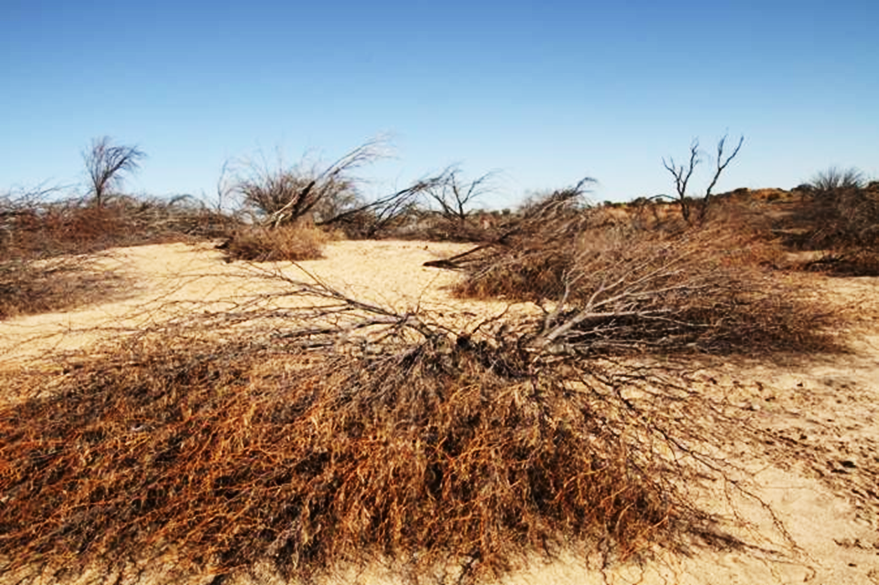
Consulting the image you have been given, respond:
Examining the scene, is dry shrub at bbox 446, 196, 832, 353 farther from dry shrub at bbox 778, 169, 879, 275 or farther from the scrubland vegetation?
dry shrub at bbox 778, 169, 879, 275

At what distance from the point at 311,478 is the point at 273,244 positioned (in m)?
11.8

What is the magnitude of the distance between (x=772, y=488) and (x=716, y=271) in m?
3.00

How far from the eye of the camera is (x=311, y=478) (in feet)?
9.77

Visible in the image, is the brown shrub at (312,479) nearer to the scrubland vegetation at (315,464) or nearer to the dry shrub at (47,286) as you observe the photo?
the scrubland vegetation at (315,464)

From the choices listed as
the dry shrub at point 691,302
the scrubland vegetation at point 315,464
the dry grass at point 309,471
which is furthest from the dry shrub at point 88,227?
the dry shrub at point 691,302

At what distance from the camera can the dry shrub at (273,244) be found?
14219 millimetres

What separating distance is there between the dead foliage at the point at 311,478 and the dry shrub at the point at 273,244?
35.4 ft

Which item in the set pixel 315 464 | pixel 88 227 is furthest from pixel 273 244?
pixel 315 464

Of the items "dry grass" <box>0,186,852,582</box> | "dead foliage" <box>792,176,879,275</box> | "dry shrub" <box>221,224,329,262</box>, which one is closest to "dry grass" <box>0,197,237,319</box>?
"dry shrub" <box>221,224,329,262</box>

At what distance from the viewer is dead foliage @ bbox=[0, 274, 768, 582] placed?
2.95 m

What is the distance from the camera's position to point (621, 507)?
3125mm

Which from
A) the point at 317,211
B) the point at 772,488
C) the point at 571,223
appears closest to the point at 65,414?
the point at 772,488

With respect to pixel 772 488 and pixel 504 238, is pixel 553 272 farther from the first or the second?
pixel 772 488

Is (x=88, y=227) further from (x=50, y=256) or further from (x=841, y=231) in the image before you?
(x=841, y=231)
